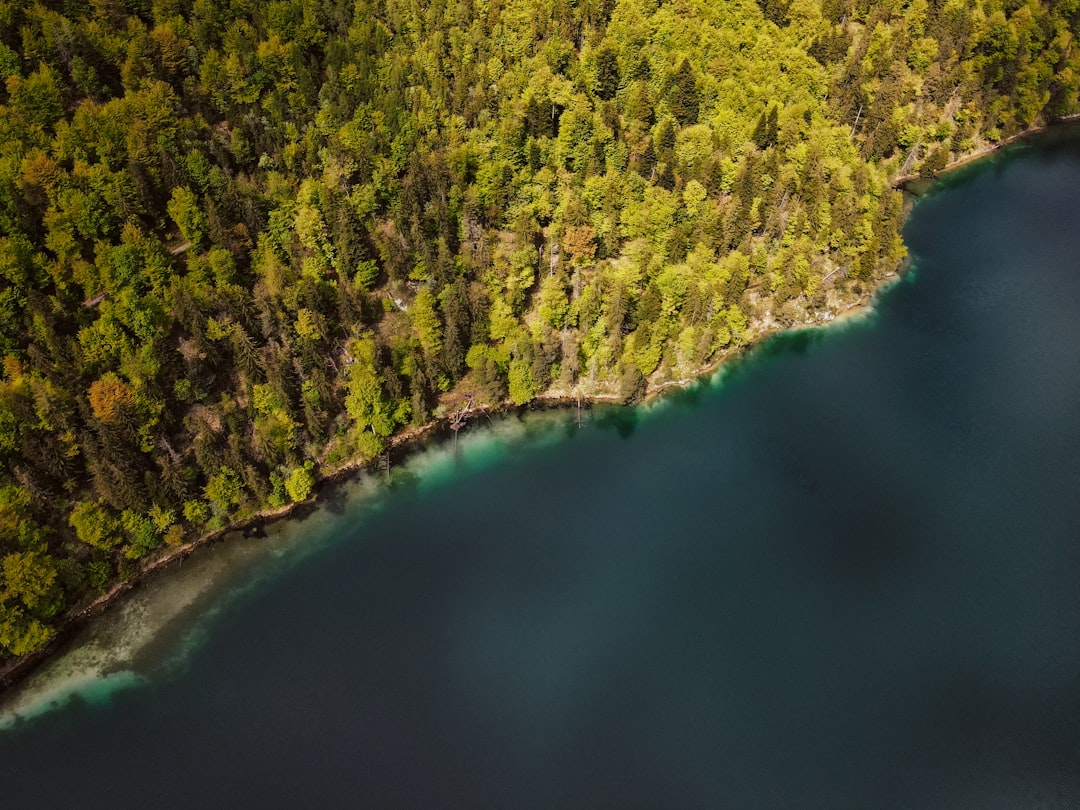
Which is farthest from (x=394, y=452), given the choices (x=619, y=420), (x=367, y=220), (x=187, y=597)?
(x=367, y=220)

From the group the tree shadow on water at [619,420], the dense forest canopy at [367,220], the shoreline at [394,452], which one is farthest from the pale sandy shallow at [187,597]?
the tree shadow on water at [619,420]

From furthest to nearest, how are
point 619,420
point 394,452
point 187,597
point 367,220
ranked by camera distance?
point 367,220 → point 619,420 → point 394,452 → point 187,597

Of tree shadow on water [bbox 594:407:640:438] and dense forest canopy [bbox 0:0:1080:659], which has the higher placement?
dense forest canopy [bbox 0:0:1080:659]

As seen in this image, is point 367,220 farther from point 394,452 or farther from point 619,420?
point 619,420

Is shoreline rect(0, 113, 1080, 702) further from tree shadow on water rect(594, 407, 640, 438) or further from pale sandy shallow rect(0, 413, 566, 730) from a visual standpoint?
tree shadow on water rect(594, 407, 640, 438)

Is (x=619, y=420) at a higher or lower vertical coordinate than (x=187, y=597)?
lower

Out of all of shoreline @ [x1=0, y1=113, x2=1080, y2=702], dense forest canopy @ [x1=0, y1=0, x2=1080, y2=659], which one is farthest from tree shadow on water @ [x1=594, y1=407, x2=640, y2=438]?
dense forest canopy @ [x1=0, y1=0, x2=1080, y2=659]

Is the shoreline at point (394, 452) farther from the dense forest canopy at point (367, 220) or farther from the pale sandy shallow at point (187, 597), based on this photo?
the dense forest canopy at point (367, 220)
